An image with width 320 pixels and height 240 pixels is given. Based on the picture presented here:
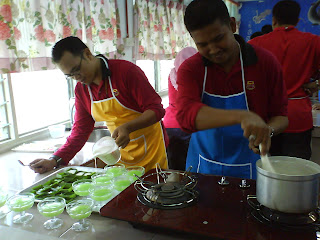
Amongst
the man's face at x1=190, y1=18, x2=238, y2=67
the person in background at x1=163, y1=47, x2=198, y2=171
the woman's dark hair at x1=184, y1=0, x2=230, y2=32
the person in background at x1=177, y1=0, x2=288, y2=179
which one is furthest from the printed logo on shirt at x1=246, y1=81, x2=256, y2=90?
the person in background at x1=163, y1=47, x2=198, y2=171

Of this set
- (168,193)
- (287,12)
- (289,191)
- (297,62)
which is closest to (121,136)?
(168,193)

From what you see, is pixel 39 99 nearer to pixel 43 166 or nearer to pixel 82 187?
pixel 43 166

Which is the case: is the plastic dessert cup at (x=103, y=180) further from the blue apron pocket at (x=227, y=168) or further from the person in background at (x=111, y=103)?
the blue apron pocket at (x=227, y=168)

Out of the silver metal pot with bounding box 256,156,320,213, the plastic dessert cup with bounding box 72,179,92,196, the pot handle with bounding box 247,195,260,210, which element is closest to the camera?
the silver metal pot with bounding box 256,156,320,213

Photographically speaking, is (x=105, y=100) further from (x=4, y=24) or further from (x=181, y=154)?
(x=181, y=154)

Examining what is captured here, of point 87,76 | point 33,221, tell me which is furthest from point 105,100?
point 33,221

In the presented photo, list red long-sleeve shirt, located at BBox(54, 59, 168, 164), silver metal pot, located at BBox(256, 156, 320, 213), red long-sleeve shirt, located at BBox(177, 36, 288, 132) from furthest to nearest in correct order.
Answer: red long-sleeve shirt, located at BBox(54, 59, 168, 164) < red long-sleeve shirt, located at BBox(177, 36, 288, 132) < silver metal pot, located at BBox(256, 156, 320, 213)

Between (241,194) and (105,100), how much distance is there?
1.01 metres

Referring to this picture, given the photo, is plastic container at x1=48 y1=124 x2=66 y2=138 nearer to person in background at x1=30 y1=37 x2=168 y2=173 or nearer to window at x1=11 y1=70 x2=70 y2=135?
window at x1=11 y1=70 x2=70 y2=135

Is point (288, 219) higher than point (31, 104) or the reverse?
the reverse

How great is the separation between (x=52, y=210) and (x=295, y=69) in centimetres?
196

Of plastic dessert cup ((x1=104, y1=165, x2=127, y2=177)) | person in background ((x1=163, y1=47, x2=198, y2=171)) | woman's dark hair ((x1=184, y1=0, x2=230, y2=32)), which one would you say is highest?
woman's dark hair ((x1=184, y1=0, x2=230, y2=32))

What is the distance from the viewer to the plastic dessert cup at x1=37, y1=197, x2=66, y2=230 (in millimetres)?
1060

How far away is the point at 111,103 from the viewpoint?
1.77 meters
